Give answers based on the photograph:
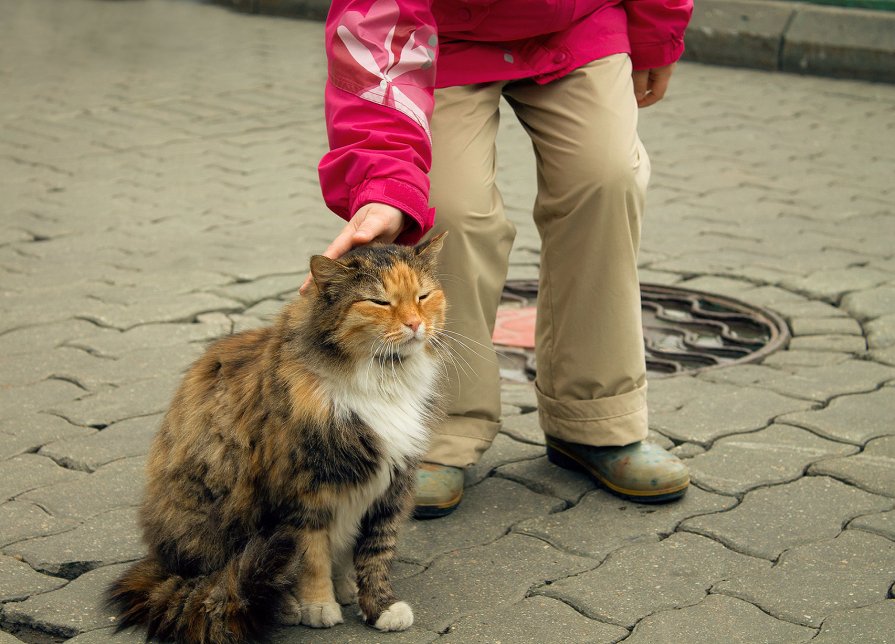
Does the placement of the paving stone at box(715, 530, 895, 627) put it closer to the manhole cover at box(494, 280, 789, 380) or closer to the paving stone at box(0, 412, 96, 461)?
the manhole cover at box(494, 280, 789, 380)

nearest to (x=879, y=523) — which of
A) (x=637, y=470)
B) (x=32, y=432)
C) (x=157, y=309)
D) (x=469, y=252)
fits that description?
(x=637, y=470)

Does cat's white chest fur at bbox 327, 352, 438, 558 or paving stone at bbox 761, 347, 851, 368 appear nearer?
cat's white chest fur at bbox 327, 352, 438, 558

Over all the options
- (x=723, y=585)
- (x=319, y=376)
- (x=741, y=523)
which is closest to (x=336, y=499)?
(x=319, y=376)

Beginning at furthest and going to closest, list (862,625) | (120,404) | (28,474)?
1. (120,404)
2. (28,474)
3. (862,625)

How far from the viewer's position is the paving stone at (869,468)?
10.6 feet

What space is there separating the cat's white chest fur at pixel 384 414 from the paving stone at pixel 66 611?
21.8 inches

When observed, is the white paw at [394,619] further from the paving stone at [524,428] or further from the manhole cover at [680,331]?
the manhole cover at [680,331]

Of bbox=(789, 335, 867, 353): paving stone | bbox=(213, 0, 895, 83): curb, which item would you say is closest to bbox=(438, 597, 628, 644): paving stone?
bbox=(789, 335, 867, 353): paving stone

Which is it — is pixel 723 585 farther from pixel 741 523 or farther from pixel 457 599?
pixel 457 599

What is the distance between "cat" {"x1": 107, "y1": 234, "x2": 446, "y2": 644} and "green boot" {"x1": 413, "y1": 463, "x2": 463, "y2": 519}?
0.41 m

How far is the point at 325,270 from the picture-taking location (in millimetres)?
2422

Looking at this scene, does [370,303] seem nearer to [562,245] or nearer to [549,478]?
[562,245]

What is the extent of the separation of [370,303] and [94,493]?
3.97ft

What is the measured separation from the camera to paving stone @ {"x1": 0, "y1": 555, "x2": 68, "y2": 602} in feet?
8.77
